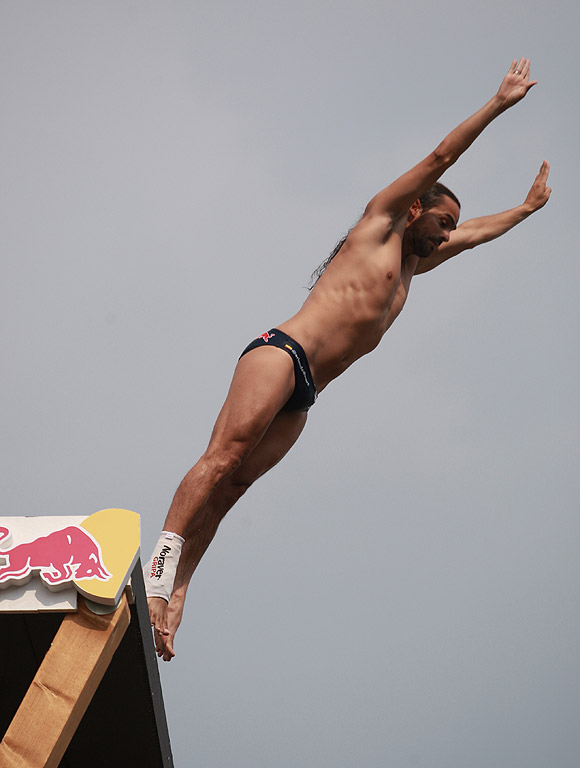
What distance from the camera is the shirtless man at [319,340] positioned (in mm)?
5293

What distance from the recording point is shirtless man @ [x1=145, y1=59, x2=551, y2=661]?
17.4 ft

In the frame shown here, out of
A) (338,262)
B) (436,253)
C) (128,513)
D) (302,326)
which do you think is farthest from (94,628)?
(436,253)

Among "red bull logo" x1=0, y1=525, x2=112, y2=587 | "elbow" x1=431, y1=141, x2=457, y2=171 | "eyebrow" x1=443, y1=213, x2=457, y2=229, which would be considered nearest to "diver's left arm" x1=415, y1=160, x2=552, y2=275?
"eyebrow" x1=443, y1=213, x2=457, y2=229

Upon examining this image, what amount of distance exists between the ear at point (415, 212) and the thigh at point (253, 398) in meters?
1.49

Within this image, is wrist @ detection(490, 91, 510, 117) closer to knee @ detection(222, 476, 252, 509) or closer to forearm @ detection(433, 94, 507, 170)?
forearm @ detection(433, 94, 507, 170)

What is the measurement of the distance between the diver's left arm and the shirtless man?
448 millimetres

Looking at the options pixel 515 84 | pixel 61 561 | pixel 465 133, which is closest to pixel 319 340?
pixel 465 133

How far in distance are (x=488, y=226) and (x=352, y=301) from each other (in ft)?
6.39

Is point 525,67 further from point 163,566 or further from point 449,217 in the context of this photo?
point 163,566

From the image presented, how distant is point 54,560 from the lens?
3801 mm

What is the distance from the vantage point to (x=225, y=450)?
17.3 feet

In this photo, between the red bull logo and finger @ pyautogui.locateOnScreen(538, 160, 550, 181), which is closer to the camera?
the red bull logo

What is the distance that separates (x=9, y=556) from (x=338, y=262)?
120 inches

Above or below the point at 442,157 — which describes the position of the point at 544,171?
above
